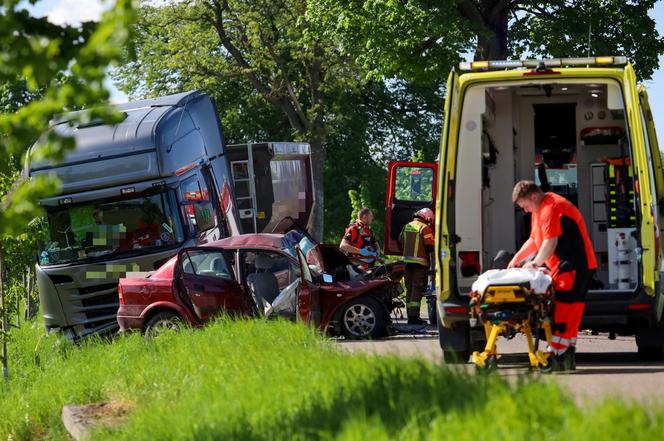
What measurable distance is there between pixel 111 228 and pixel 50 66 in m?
13.8

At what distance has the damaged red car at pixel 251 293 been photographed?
17.4 m

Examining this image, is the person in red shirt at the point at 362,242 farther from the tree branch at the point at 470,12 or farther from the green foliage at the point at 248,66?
the green foliage at the point at 248,66

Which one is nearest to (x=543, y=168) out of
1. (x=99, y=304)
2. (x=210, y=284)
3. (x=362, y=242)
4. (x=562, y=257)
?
(x=562, y=257)

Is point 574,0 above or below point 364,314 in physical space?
above

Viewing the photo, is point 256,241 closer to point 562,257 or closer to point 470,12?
point 562,257

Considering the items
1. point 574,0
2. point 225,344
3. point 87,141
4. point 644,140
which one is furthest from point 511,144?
point 574,0

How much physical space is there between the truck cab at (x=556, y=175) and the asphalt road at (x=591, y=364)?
38 centimetres

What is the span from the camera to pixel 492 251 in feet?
47.6

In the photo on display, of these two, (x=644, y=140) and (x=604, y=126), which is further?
(x=604, y=126)

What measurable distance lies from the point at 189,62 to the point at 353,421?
39406 millimetres

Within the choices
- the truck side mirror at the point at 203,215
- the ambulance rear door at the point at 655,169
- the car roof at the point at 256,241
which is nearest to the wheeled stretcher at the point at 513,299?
the ambulance rear door at the point at 655,169

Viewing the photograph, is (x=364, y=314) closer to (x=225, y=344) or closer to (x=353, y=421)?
(x=225, y=344)

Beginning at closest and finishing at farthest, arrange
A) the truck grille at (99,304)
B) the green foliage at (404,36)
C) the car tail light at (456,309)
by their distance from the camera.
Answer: the car tail light at (456,309)
the truck grille at (99,304)
the green foliage at (404,36)

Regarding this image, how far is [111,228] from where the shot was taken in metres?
21.0
